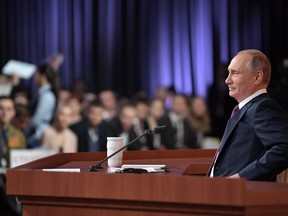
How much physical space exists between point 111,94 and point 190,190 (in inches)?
204

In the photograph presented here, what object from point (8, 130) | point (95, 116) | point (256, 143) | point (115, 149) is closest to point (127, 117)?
point (95, 116)

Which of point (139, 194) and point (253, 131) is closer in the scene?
point (139, 194)

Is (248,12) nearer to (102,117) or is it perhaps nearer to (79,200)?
(102,117)

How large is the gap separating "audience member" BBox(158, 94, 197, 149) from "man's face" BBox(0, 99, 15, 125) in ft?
5.92

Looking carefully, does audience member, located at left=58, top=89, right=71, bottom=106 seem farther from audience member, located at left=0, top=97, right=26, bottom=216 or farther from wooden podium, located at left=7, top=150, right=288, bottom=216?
wooden podium, located at left=7, top=150, right=288, bottom=216

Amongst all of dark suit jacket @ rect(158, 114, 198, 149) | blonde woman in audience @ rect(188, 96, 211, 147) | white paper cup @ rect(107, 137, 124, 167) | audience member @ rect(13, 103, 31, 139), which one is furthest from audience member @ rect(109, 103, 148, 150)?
Answer: white paper cup @ rect(107, 137, 124, 167)

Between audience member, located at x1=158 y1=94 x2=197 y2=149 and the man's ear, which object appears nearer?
the man's ear

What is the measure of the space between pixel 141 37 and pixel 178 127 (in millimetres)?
1169

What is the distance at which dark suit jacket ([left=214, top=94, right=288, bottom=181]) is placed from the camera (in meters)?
3.27

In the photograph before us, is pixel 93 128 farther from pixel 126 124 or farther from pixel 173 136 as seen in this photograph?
pixel 173 136

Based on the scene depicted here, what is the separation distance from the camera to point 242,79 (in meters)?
3.55

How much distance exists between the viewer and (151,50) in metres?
7.95

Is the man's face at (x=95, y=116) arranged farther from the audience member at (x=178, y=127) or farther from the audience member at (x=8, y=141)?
the audience member at (x=8, y=141)

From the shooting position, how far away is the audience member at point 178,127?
7922mm
